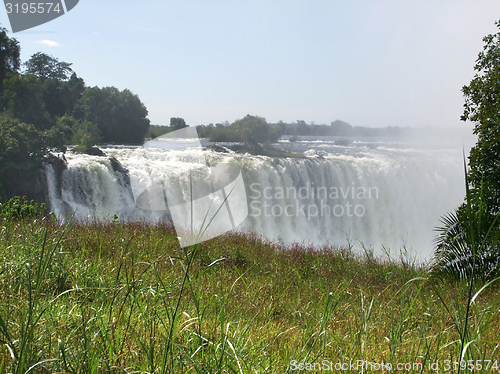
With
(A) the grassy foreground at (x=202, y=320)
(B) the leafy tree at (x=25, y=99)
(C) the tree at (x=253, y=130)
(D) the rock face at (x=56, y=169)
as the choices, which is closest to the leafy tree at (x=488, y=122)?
(A) the grassy foreground at (x=202, y=320)

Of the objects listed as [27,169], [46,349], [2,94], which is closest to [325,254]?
[46,349]

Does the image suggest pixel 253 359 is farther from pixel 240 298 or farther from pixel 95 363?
pixel 240 298

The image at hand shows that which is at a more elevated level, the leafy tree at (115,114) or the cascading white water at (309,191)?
the leafy tree at (115,114)

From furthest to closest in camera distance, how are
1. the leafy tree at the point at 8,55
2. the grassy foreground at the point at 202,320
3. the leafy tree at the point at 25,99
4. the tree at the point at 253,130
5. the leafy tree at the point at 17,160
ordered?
the tree at the point at 253,130 < the leafy tree at the point at 8,55 < the leafy tree at the point at 25,99 < the leafy tree at the point at 17,160 < the grassy foreground at the point at 202,320

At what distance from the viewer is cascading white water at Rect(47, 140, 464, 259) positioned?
1589cm

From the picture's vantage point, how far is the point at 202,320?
2400mm

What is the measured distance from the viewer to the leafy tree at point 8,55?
2744 cm

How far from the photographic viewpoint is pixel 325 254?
302 inches

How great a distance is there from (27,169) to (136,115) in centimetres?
1786

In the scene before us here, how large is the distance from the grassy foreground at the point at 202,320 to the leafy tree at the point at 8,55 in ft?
90.9

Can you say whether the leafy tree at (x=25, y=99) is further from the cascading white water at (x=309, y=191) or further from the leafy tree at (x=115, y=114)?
the cascading white water at (x=309, y=191)

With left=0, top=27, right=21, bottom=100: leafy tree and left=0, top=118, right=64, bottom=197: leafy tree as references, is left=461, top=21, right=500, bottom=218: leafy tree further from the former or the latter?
left=0, top=27, right=21, bottom=100: leafy tree

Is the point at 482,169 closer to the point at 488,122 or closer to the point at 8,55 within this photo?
the point at 488,122

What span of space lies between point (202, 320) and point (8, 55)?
32569mm
